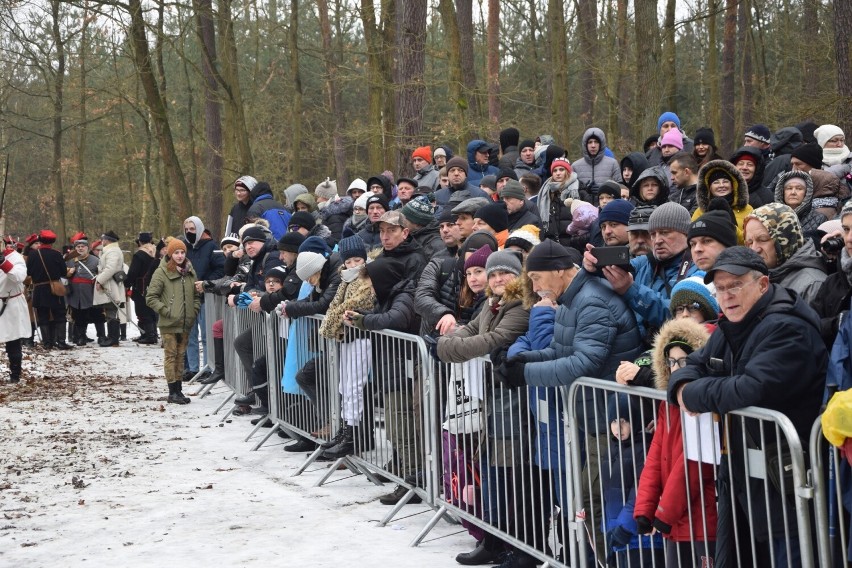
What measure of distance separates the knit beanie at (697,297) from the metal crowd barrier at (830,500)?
1.24m

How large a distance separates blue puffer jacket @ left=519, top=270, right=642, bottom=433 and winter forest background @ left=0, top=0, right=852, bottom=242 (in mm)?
8366

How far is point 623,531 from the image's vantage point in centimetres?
491

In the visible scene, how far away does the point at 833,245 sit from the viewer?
15.7 ft

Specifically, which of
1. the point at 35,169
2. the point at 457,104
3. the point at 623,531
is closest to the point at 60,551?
the point at 623,531

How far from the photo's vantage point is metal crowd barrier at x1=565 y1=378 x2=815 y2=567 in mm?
4082

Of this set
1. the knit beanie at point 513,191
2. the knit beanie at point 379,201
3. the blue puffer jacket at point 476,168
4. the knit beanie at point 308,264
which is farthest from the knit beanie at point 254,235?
the knit beanie at point 513,191

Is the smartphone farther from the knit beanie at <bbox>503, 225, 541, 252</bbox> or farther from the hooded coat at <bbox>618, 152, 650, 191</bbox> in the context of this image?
the hooded coat at <bbox>618, 152, 650, 191</bbox>

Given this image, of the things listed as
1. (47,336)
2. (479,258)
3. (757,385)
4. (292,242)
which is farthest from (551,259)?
(47,336)

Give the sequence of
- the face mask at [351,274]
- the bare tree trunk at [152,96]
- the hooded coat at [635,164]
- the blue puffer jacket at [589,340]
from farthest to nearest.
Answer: the bare tree trunk at [152,96] < the hooded coat at [635,164] < the face mask at [351,274] < the blue puffer jacket at [589,340]

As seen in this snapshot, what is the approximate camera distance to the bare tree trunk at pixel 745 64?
89.0 feet

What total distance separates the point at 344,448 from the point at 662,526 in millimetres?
4429

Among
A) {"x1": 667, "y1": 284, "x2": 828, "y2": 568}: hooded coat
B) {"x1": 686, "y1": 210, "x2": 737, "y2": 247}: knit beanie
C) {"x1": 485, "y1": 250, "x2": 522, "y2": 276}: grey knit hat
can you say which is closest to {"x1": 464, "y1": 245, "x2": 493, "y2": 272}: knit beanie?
{"x1": 485, "y1": 250, "x2": 522, "y2": 276}: grey knit hat

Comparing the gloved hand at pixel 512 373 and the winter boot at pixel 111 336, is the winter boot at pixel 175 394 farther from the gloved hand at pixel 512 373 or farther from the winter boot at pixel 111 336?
the gloved hand at pixel 512 373

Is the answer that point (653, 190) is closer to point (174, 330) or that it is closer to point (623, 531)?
point (623, 531)
